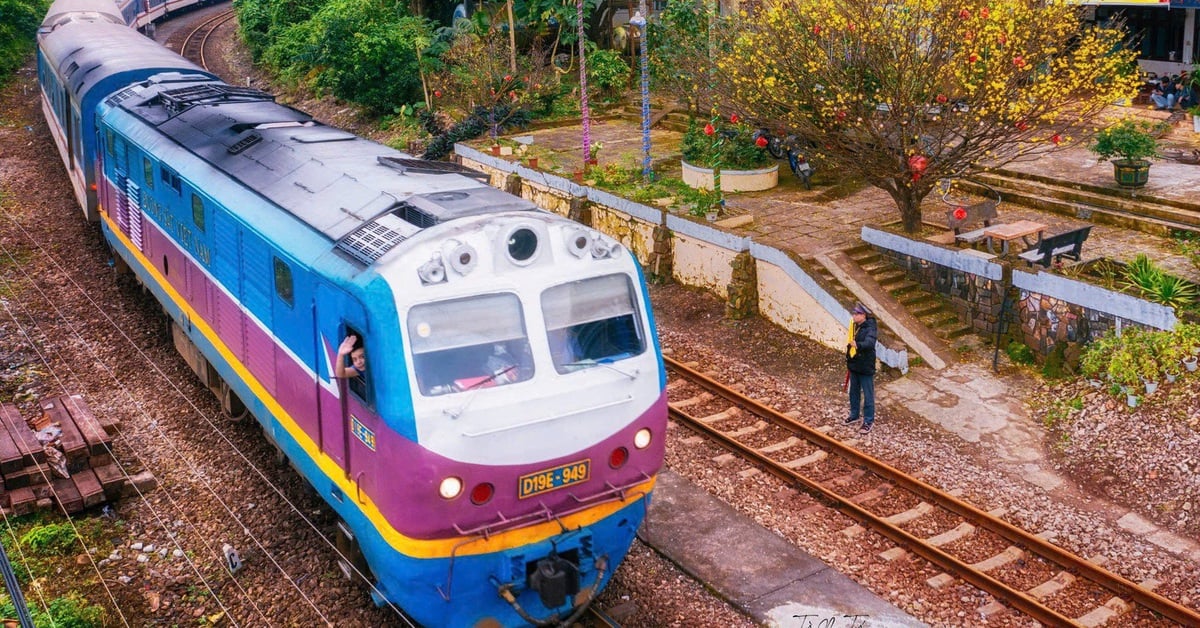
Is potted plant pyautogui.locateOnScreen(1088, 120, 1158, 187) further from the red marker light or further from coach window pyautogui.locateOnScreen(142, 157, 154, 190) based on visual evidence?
coach window pyautogui.locateOnScreen(142, 157, 154, 190)

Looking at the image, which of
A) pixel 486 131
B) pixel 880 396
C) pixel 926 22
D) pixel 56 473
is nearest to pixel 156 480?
pixel 56 473

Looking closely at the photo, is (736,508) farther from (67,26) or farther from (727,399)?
(67,26)

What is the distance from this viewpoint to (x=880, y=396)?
13.1 m

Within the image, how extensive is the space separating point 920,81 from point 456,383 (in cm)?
968

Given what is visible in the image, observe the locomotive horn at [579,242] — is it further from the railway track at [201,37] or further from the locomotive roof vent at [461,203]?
the railway track at [201,37]

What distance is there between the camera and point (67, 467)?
1078cm

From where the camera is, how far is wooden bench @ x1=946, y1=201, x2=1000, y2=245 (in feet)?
48.7

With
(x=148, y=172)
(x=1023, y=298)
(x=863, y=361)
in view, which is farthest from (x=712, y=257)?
(x=148, y=172)

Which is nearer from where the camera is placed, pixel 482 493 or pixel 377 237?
pixel 482 493

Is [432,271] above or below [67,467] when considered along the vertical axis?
above

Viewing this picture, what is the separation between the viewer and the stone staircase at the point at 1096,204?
15.7 metres

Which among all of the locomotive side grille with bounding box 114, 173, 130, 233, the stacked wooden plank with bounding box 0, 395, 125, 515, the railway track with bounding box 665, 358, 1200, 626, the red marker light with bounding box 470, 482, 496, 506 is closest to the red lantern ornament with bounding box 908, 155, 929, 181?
the railway track with bounding box 665, 358, 1200, 626

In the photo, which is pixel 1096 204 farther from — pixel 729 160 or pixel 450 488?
pixel 450 488

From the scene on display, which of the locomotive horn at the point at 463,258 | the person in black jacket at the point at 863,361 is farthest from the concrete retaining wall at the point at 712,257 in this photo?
the locomotive horn at the point at 463,258
